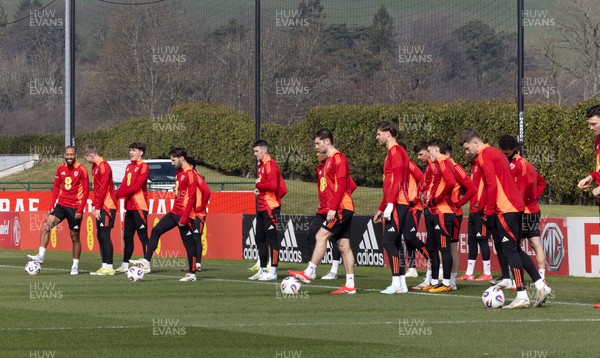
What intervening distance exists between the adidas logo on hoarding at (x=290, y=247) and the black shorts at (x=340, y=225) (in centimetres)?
903

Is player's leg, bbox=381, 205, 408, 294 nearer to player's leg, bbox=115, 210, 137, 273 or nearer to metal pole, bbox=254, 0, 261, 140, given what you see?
player's leg, bbox=115, 210, 137, 273

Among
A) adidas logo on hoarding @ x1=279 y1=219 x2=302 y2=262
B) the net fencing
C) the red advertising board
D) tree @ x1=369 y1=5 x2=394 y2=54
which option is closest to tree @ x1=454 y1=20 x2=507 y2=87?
the net fencing

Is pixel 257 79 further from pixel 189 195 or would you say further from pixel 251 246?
pixel 189 195

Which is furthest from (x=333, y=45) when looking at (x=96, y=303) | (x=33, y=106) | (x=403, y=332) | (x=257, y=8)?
(x=403, y=332)

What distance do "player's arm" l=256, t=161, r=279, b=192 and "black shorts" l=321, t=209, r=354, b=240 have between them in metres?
3.25

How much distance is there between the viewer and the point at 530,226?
54.7ft

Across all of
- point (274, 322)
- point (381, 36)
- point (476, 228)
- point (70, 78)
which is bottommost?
point (274, 322)

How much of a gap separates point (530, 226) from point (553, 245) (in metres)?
4.25

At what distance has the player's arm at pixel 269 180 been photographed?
64.8 ft

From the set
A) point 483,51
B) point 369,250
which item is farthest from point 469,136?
point 483,51

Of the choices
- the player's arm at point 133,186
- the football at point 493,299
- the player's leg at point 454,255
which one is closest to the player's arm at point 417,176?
the player's leg at point 454,255

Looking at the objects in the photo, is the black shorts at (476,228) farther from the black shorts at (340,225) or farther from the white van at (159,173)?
the white van at (159,173)

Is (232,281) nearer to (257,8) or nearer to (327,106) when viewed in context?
(257,8)

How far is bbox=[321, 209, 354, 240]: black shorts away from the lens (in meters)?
16.5
